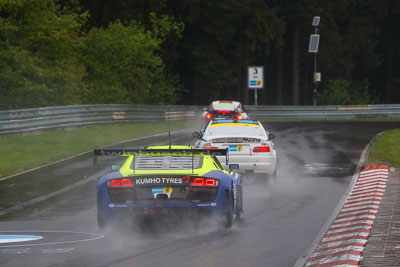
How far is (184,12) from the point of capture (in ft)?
232

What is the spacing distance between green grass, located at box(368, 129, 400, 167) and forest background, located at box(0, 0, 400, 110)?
1629cm

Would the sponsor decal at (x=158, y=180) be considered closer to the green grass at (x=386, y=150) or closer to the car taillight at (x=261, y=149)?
the car taillight at (x=261, y=149)

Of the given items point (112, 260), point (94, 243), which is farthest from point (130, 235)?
point (112, 260)

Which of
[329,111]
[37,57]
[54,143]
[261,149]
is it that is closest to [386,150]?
[261,149]

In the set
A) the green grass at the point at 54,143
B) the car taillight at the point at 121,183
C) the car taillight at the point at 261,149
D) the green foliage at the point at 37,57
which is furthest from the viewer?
the green foliage at the point at 37,57

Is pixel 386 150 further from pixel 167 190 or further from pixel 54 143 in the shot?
pixel 167 190

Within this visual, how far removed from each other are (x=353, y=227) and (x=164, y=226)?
2911 millimetres

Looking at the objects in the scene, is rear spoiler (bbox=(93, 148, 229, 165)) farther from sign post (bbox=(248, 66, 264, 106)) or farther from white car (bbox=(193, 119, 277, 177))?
sign post (bbox=(248, 66, 264, 106))

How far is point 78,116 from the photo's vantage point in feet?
115

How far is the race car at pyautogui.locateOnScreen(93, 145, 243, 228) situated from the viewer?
1147 centimetres

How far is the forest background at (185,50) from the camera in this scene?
145 ft

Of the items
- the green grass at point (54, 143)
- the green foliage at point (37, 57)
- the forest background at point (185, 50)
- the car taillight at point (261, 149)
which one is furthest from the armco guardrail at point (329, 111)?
the car taillight at point (261, 149)

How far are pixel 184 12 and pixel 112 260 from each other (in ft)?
203

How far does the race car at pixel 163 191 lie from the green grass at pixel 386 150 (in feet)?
37.9
